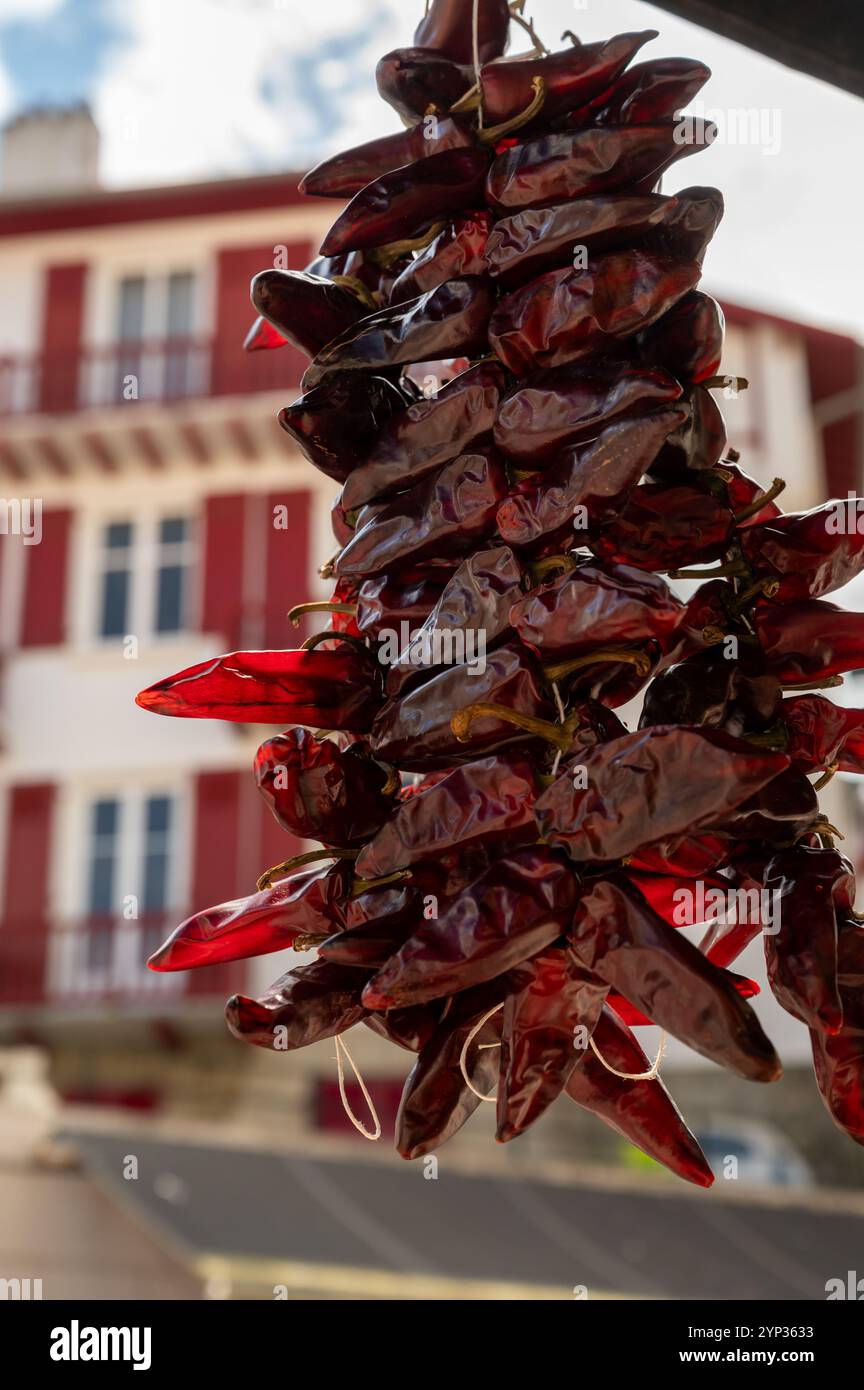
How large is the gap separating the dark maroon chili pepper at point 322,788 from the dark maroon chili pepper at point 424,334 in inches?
6.3

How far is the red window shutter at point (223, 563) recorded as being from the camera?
8.92m

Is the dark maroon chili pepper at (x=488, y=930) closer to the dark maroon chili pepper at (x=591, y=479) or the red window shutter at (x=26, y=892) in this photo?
the dark maroon chili pepper at (x=591, y=479)

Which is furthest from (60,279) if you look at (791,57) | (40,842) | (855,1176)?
(791,57)

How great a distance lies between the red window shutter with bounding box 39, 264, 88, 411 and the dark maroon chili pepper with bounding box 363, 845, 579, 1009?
9.39 meters

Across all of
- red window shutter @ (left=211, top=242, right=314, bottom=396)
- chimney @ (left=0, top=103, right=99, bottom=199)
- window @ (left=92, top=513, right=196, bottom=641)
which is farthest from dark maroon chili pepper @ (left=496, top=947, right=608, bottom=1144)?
chimney @ (left=0, top=103, right=99, bottom=199)

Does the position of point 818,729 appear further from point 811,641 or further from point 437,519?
point 437,519

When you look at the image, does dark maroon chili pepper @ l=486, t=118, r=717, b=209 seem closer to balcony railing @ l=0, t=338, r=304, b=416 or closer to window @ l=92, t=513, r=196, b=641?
window @ l=92, t=513, r=196, b=641

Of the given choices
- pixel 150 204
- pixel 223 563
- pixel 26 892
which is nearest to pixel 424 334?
pixel 26 892

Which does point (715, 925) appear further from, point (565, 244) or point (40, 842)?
point (40, 842)

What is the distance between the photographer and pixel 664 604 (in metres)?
0.55

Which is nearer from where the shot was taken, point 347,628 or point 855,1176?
point 347,628

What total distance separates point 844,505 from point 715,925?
7.3 inches

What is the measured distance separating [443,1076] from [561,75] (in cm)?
43

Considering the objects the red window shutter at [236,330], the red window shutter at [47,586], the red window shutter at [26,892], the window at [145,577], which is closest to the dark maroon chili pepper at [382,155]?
the red window shutter at [26,892]
